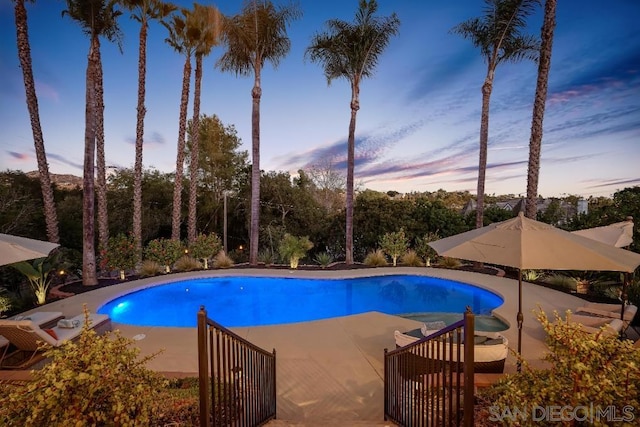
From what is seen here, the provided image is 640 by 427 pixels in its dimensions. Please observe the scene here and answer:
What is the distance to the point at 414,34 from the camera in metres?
14.1

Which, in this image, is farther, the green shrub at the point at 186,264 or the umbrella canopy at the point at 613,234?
the green shrub at the point at 186,264

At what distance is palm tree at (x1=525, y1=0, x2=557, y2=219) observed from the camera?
9.53 m

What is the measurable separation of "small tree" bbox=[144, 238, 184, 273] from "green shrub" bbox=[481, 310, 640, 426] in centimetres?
1240

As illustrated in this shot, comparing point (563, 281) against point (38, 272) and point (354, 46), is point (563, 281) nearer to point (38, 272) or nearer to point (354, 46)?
point (354, 46)

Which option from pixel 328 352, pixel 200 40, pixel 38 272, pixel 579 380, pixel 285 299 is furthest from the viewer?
pixel 200 40

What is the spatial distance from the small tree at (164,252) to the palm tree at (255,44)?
2.96m

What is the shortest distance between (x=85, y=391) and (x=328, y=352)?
3.96 m

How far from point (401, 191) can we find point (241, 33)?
18610 mm

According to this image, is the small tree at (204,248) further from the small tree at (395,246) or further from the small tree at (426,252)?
the small tree at (426,252)

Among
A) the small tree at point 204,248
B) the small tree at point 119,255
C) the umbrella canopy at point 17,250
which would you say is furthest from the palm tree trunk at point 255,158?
the umbrella canopy at point 17,250

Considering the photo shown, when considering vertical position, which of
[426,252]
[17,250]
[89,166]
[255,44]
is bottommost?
[426,252]

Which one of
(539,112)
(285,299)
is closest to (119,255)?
(285,299)

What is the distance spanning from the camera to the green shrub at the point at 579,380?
1688 mm

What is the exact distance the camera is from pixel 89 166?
33.0 ft
